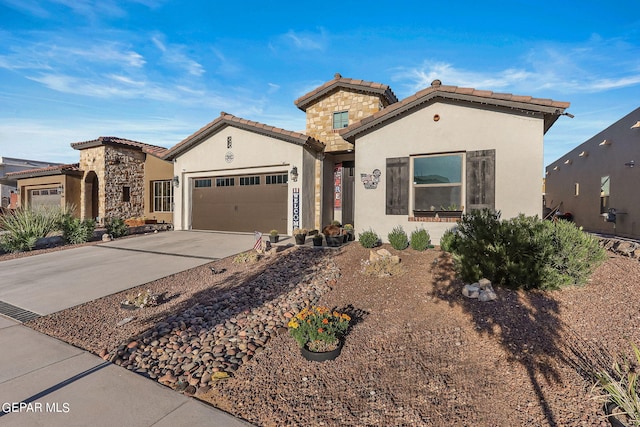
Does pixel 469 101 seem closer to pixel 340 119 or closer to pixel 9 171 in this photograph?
pixel 340 119

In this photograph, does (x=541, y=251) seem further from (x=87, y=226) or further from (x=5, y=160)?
(x=5, y=160)

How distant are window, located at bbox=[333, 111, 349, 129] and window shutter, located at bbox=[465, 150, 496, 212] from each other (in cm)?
605

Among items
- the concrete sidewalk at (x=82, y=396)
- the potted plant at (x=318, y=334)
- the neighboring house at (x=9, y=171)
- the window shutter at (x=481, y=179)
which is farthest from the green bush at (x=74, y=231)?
the neighboring house at (x=9, y=171)

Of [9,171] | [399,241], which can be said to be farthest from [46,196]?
[399,241]

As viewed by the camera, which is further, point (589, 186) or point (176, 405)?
point (589, 186)

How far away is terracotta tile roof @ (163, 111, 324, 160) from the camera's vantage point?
38.6ft

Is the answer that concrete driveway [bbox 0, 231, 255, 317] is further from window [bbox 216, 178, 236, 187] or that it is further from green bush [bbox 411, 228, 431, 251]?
green bush [bbox 411, 228, 431, 251]

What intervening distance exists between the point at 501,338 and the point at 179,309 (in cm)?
505

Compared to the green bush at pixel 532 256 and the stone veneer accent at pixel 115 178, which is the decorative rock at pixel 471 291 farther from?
the stone veneer accent at pixel 115 178

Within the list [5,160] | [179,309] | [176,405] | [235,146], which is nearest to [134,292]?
[179,309]

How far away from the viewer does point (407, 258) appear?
24.9 ft

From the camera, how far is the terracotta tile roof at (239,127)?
1177 centimetres

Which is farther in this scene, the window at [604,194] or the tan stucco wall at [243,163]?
the window at [604,194]

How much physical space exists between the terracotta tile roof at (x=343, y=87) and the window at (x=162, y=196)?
9.37 m
